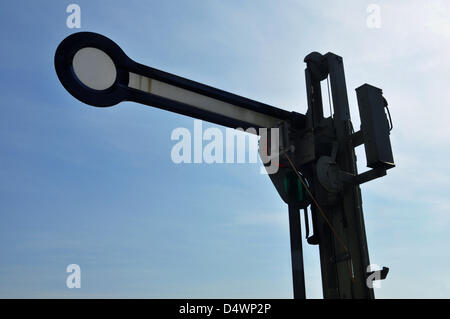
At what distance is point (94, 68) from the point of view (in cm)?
528

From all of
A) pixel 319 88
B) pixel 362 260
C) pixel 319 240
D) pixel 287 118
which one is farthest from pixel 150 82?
pixel 362 260

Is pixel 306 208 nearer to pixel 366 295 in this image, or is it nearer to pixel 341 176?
pixel 341 176

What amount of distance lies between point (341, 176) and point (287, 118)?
3.91ft

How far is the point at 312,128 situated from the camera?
6.31 metres

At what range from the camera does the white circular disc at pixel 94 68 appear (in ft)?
17.0

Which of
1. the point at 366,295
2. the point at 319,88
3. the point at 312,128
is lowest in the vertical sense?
the point at 366,295

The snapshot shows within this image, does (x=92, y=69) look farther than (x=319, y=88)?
No

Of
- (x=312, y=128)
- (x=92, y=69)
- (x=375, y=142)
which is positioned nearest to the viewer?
(x=92, y=69)

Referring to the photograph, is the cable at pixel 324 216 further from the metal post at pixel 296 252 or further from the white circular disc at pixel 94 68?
the white circular disc at pixel 94 68

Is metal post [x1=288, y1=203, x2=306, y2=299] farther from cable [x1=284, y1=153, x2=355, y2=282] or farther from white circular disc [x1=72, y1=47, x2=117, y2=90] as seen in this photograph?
white circular disc [x1=72, y1=47, x2=117, y2=90]

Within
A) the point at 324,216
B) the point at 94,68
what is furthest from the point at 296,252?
the point at 94,68

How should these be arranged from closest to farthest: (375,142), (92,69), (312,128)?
(92,69), (375,142), (312,128)

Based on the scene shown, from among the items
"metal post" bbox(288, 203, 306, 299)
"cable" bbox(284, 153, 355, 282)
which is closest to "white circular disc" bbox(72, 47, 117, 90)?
Answer: "cable" bbox(284, 153, 355, 282)

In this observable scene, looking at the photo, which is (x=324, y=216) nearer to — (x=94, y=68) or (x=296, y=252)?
(x=296, y=252)
